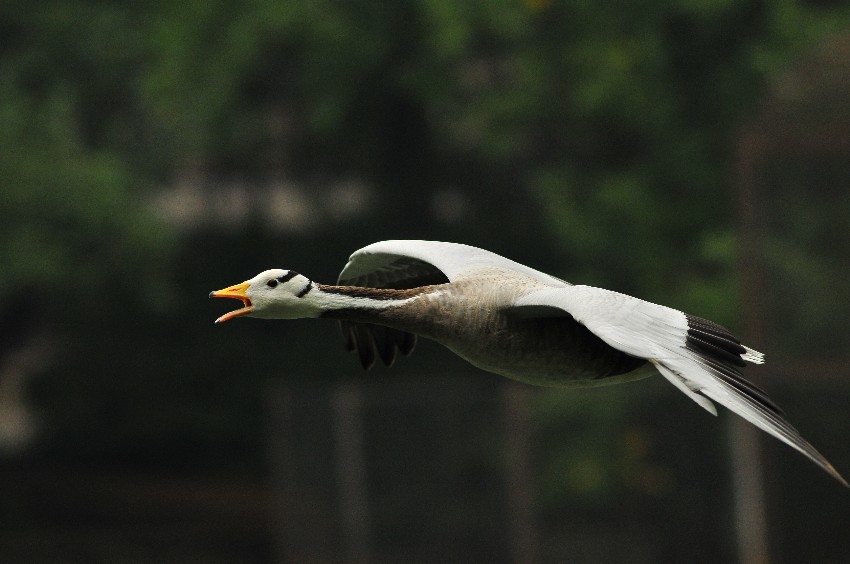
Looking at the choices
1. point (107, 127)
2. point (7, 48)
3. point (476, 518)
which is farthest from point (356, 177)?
point (476, 518)

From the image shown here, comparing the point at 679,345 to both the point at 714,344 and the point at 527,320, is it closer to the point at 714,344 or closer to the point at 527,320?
the point at 714,344

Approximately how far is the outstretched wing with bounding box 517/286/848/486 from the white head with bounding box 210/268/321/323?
A: 1.04 m

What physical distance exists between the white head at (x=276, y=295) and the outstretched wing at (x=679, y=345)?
1.04 meters

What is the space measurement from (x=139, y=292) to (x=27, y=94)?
12.8 feet

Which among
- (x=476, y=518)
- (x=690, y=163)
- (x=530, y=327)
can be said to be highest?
(x=690, y=163)

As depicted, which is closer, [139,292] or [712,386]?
[712,386]

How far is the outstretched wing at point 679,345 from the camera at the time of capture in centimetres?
681

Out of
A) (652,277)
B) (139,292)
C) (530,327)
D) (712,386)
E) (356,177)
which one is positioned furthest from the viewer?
(356,177)

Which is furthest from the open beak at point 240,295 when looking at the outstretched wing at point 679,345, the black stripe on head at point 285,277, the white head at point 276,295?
the outstretched wing at point 679,345

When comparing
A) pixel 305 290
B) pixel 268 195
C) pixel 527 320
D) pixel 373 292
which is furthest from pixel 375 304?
pixel 268 195

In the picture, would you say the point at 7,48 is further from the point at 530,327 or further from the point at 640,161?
the point at 530,327

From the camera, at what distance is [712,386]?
689cm

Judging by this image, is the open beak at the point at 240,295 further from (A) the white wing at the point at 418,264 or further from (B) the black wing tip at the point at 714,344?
(B) the black wing tip at the point at 714,344

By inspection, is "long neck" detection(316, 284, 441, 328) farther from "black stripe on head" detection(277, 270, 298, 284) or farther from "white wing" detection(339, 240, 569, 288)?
"white wing" detection(339, 240, 569, 288)
